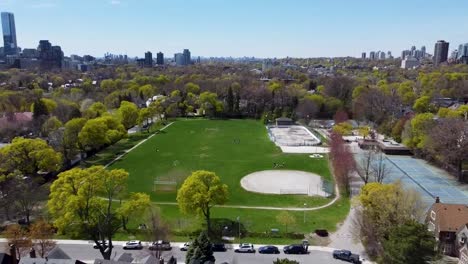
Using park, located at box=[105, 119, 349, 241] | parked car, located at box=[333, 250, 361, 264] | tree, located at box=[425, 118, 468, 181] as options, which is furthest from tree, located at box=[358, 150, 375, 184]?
parked car, located at box=[333, 250, 361, 264]

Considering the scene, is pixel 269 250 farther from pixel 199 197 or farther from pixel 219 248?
pixel 199 197

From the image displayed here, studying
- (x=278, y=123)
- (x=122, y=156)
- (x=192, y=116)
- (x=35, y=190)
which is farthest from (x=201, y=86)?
(x=35, y=190)

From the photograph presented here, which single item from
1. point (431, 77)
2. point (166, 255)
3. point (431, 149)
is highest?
point (431, 77)

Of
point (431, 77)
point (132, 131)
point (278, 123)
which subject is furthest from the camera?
point (431, 77)

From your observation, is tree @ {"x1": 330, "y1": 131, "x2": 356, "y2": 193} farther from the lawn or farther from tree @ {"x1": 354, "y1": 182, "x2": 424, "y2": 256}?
tree @ {"x1": 354, "y1": 182, "x2": 424, "y2": 256}

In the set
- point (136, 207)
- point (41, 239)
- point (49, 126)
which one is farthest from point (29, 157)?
point (136, 207)

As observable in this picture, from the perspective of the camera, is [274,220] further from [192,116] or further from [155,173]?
[192,116]

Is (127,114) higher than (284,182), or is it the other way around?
(127,114)
